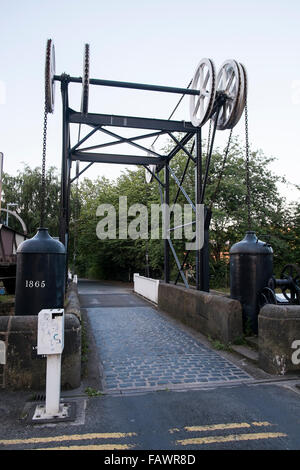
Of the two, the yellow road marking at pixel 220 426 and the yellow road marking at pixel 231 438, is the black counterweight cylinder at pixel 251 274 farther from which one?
the yellow road marking at pixel 231 438

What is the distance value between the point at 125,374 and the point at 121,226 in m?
29.2

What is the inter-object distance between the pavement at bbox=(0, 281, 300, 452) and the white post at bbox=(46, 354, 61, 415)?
239 millimetres

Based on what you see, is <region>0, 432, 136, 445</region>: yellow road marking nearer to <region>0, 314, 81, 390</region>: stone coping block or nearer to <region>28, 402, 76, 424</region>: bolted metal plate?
<region>28, 402, 76, 424</region>: bolted metal plate

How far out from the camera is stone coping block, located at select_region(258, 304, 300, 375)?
17.4ft

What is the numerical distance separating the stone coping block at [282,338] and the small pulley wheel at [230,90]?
17.2 feet

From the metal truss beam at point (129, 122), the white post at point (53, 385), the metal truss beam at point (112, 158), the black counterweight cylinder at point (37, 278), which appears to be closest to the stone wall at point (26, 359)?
the white post at point (53, 385)

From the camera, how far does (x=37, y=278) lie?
233 inches

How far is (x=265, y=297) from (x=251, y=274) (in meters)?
0.53

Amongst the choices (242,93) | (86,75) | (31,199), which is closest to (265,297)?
(242,93)

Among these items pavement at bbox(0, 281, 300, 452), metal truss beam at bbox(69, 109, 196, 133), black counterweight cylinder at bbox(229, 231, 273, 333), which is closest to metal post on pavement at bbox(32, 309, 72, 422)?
pavement at bbox(0, 281, 300, 452)

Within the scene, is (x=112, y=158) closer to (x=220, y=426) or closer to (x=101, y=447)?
(x=220, y=426)

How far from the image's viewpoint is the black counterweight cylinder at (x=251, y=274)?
22.8 feet

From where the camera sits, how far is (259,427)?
11.9ft
